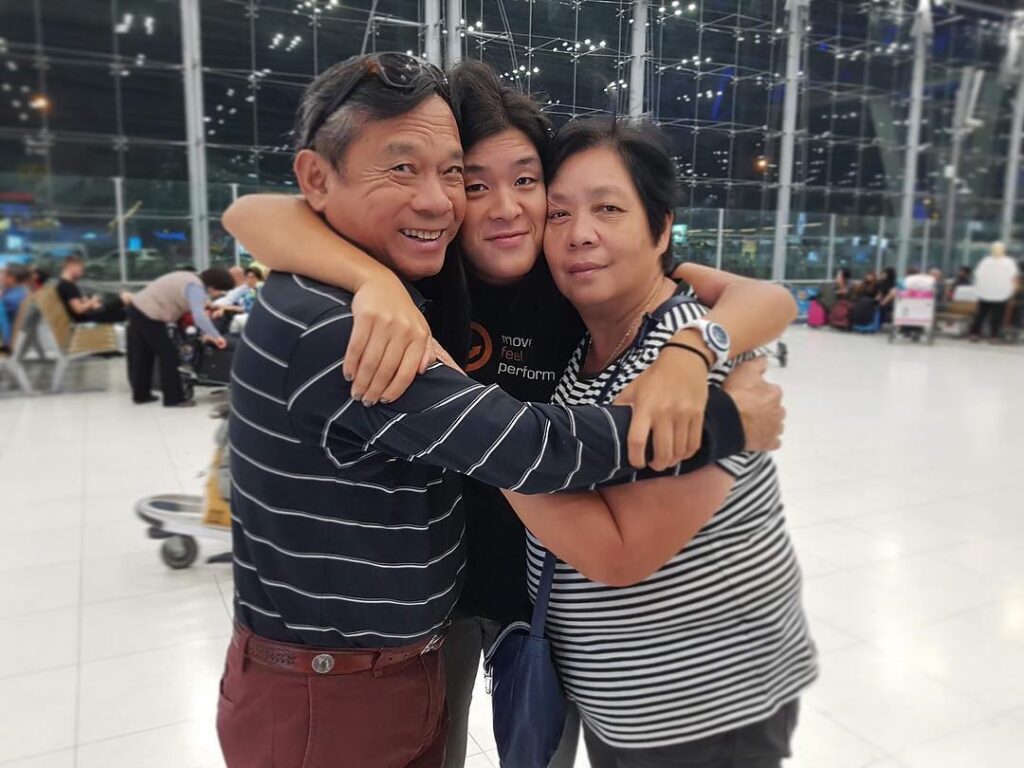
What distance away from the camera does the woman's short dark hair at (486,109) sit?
131 cm

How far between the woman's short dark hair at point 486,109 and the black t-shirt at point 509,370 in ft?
0.79

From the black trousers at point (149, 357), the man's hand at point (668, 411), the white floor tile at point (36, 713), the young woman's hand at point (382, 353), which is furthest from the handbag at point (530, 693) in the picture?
the black trousers at point (149, 357)

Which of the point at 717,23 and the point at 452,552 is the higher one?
the point at 717,23

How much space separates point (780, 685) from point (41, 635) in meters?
3.09

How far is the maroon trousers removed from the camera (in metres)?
1.15

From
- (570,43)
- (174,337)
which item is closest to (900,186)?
(174,337)

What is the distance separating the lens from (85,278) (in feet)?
38.1

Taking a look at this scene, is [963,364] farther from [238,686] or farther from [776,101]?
[238,686]

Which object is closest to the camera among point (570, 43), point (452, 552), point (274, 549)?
point (274, 549)

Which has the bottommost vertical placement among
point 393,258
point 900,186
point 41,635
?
point 41,635

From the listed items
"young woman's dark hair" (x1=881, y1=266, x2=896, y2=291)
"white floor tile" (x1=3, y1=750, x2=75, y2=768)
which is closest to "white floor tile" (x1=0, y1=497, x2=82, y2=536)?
"white floor tile" (x1=3, y1=750, x2=75, y2=768)

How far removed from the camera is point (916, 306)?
42.3 ft

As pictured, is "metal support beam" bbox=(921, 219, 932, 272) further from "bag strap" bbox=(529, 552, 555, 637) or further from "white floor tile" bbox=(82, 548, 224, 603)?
"bag strap" bbox=(529, 552, 555, 637)

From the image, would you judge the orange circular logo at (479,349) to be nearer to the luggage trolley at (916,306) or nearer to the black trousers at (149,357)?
the black trousers at (149,357)
